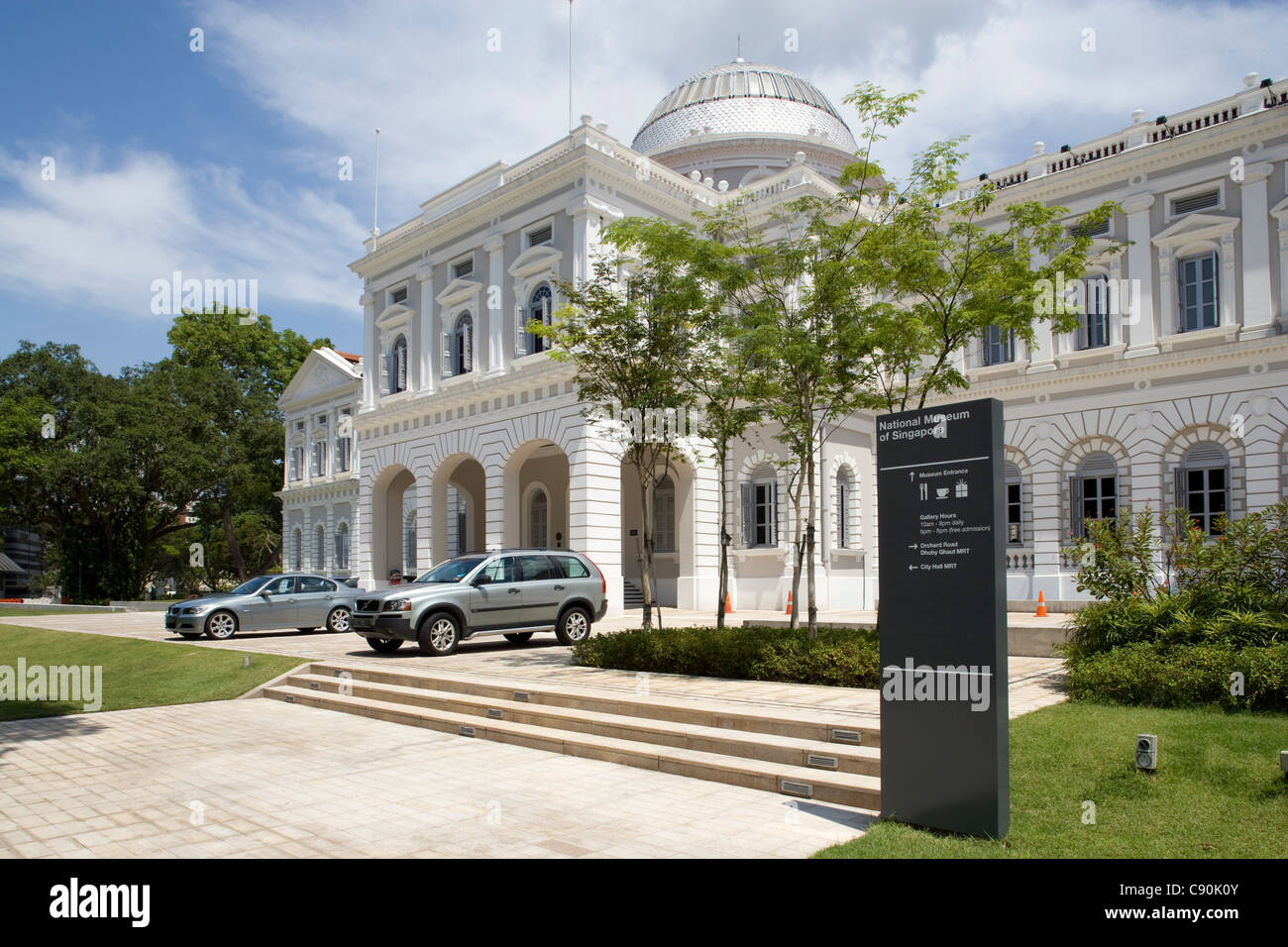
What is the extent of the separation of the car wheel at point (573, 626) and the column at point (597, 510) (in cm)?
694

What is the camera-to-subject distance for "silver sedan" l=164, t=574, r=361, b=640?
19719 mm

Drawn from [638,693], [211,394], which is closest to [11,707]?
[638,693]

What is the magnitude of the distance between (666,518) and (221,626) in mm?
13725

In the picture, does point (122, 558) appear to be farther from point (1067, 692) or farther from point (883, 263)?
point (1067, 692)

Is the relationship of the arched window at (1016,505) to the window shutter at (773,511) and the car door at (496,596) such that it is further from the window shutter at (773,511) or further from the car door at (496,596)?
the car door at (496,596)

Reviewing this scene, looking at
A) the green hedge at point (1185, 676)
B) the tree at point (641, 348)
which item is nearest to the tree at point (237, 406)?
the tree at point (641, 348)

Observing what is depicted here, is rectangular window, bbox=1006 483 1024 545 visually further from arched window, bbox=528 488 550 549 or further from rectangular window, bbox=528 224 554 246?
rectangular window, bbox=528 224 554 246

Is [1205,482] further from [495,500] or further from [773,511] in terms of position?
[495,500]

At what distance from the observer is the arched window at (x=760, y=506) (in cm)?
2666

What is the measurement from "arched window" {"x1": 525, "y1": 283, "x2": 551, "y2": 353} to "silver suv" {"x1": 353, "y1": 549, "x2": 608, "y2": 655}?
1082 cm

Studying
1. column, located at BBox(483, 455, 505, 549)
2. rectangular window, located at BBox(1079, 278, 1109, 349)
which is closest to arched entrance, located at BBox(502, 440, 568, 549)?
column, located at BBox(483, 455, 505, 549)

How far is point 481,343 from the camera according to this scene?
92.9ft

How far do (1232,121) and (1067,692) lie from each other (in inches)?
837

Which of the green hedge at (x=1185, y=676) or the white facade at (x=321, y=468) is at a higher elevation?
the white facade at (x=321, y=468)
